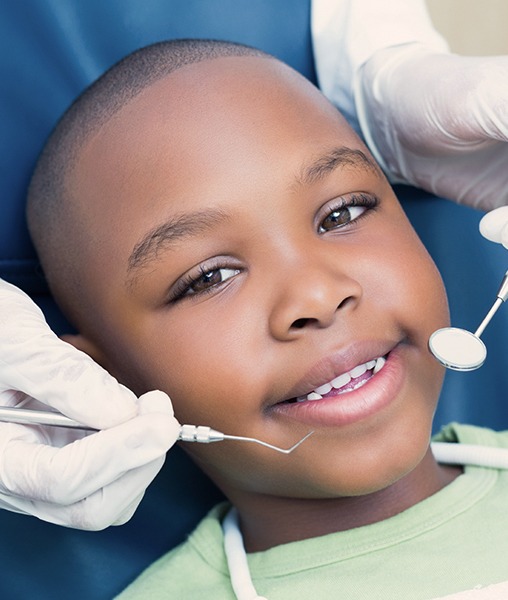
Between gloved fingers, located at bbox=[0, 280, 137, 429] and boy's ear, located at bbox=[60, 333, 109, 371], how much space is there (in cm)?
16

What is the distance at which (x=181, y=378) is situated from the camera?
3.87 feet

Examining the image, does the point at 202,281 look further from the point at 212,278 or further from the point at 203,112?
the point at 203,112

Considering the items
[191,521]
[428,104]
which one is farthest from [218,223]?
[191,521]

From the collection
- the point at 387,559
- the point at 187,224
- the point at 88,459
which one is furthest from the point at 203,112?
the point at 387,559

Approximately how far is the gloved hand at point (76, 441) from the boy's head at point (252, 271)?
0.41ft

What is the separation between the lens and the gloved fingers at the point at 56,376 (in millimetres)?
1067

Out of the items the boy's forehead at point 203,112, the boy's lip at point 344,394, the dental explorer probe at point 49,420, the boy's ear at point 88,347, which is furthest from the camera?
the boy's ear at point 88,347

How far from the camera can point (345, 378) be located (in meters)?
1.17

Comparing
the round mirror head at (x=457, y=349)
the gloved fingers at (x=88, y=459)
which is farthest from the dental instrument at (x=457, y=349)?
the gloved fingers at (x=88, y=459)

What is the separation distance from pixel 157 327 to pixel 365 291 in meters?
0.29

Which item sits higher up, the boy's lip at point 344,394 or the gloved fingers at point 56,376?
the gloved fingers at point 56,376

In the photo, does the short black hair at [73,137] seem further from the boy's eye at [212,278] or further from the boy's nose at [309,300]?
the boy's nose at [309,300]

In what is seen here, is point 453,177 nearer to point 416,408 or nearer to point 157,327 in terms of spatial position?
point 416,408

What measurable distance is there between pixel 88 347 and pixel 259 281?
13.8 inches
